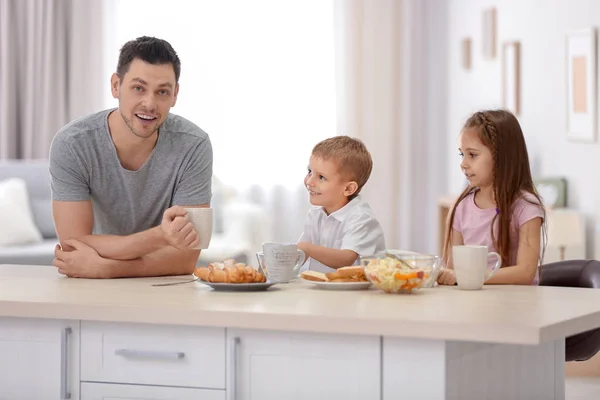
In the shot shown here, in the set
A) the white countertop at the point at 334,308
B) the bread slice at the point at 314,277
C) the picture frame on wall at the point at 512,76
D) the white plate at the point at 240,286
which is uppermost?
the picture frame on wall at the point at 512,76

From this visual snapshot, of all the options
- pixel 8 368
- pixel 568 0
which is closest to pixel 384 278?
pixel 8 368

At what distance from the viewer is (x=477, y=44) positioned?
21.2 feet

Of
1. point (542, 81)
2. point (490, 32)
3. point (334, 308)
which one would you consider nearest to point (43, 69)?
point (490, 32)

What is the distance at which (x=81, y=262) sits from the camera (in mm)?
2436

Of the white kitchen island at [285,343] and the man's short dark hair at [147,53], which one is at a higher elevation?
the man's short dark hair at [147,53]

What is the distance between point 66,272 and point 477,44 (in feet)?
14.9

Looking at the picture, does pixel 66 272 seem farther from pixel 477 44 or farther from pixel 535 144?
pixel 477 44

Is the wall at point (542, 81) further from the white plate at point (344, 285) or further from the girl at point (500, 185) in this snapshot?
the white plate at point (344, 285)

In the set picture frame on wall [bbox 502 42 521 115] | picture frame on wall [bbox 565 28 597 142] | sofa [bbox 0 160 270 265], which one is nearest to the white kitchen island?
picture frame on wall [bbox 565 28 597 142]

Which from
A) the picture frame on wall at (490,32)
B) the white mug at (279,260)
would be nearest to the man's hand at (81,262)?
the white mug at (279,260)

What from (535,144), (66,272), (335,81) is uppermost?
(335,81)

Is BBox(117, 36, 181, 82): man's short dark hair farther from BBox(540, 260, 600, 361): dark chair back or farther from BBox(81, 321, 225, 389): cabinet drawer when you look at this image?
BBox(540, 260, 600, 361): dark chair back

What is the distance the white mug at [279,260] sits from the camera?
2.29 meters

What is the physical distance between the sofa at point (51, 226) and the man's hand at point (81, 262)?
301 centimetres
